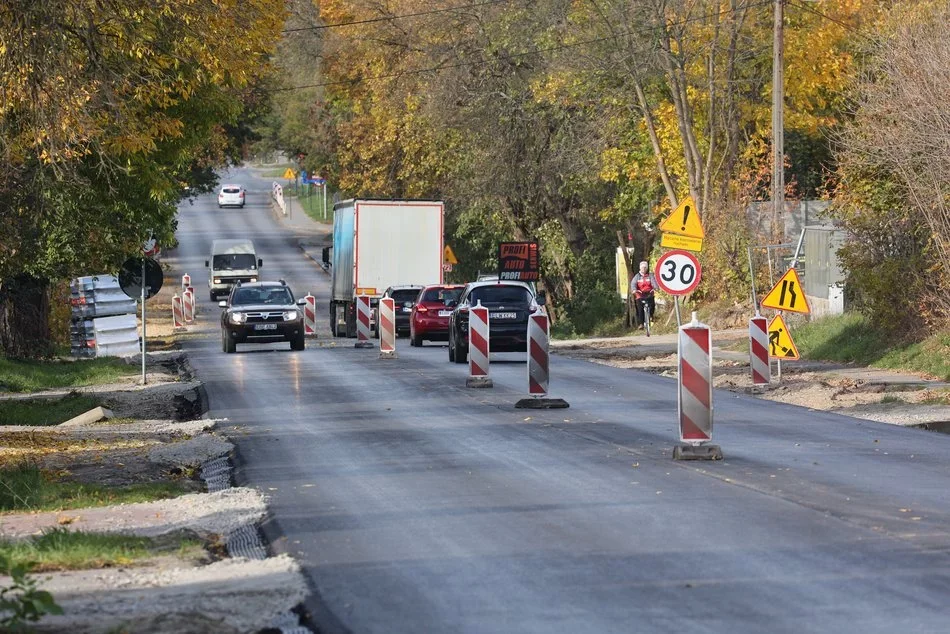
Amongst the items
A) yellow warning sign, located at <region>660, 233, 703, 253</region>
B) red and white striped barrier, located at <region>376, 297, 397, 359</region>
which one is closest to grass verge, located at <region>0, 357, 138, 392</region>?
red and white striped barrier, located at <region>376, 297, 397, 359</region>

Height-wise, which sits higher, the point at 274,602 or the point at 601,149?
the point at 601,149

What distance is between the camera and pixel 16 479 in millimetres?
13391

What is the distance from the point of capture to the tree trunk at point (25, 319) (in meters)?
34.1

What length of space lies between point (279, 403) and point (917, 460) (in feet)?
34.0

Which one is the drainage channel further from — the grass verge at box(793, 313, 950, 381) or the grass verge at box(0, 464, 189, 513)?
the grass verge at box(793, 313, 950, 381)

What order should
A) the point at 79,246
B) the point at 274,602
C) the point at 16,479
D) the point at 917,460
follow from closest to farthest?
the point at 274,602
the point at 16,479
the point at 917,460
the point at 79,246

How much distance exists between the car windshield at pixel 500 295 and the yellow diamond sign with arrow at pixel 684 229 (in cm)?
622

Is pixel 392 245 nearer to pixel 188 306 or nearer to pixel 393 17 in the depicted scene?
pixel 188 306

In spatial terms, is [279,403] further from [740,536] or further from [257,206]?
[257,206]

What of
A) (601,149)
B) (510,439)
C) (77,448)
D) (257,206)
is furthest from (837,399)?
(257,206)

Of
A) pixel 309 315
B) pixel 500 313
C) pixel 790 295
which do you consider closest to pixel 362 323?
pixel 309 315

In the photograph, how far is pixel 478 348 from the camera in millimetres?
23781

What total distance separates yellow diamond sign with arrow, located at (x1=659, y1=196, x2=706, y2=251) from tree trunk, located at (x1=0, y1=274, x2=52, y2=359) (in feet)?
51.2

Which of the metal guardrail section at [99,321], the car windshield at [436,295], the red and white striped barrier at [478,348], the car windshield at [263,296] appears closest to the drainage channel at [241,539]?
the red and white striped barrier at [478,348]
